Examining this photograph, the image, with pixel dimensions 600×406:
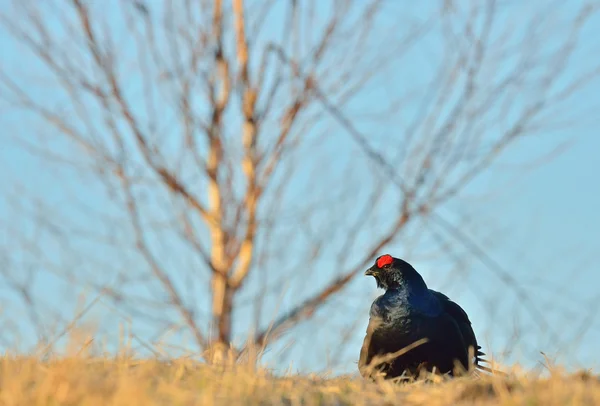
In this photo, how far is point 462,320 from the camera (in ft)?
14.6

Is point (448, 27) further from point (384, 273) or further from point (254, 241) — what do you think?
point (384, 273)

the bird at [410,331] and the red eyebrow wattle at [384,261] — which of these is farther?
the red eyebrow wattle at [384,261]

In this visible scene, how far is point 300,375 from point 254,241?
11.3 feet

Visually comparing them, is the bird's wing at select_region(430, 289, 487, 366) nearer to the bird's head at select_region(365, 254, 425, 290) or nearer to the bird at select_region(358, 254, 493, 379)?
the bird at select_region(358, 254, 493, 379)

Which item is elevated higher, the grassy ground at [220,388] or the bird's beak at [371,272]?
the bird's beak at [371,272]

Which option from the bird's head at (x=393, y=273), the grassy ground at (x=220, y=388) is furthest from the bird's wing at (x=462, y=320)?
the grassy ground at (x=220, y=388)

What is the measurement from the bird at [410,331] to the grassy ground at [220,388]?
0.96m

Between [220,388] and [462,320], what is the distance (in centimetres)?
228

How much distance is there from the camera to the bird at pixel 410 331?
3.93 m

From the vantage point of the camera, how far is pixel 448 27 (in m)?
6.74

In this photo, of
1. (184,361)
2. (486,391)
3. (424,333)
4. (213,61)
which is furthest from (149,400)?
(213,61)

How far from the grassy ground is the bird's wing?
1464mm

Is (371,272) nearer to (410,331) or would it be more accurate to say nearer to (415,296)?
(415,296)

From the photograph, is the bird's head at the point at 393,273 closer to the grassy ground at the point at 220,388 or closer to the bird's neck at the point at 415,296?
the bird's neck at the point at 415,296
